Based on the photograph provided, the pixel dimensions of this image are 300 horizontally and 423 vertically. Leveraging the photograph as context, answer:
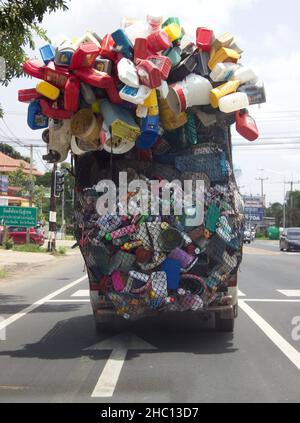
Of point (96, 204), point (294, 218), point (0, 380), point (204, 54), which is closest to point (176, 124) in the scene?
point (204, 54)

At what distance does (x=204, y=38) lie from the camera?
24.1 feet

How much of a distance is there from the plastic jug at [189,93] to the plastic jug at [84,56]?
959 millimetres

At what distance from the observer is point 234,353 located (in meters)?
7.69

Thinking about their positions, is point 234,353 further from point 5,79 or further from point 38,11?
point 5,79

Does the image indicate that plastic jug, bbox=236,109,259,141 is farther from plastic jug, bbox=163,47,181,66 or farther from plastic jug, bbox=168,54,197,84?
plastic jug, bbox=163,47,181,66

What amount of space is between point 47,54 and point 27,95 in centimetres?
58

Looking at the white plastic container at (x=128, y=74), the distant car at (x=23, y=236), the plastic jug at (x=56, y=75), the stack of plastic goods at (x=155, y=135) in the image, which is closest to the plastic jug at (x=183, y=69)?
the stack of plastic goods at (x=155, y=135)

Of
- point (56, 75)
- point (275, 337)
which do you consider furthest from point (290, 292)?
point (56, 75)

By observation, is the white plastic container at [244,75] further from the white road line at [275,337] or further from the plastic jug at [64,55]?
the white road line at [275,337]

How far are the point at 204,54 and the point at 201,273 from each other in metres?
2.60

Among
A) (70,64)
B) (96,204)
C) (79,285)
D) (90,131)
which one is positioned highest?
(70,64)

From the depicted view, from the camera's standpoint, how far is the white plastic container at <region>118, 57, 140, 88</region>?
6.84 metres

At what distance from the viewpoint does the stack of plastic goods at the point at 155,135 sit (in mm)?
7176

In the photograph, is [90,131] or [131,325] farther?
[131,325]
